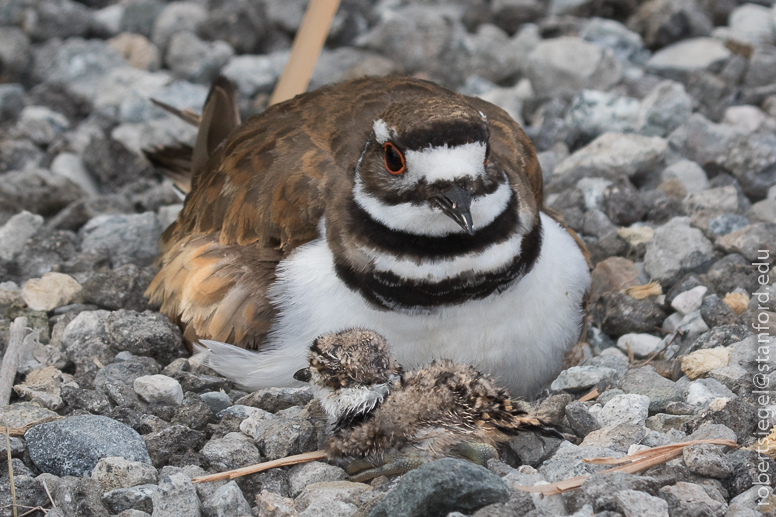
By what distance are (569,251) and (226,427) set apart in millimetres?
1837

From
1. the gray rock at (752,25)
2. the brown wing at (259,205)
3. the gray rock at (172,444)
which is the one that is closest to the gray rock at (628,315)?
the brown wing at (259,205)

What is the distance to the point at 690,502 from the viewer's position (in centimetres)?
291

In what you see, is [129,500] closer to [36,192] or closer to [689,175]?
[36,192]

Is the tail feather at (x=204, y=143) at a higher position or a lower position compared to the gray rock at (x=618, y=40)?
lower

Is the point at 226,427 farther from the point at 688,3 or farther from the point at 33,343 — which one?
the point at 688,3

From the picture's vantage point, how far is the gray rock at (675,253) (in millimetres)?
4820

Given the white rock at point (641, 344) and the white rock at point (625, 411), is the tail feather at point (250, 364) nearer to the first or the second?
the white rock at point (625, 411)

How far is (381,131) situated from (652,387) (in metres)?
1.56

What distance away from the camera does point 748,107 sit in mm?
6312

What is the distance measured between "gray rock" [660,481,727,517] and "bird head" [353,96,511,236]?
3.91 ft

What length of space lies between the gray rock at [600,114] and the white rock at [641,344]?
2.13 metres

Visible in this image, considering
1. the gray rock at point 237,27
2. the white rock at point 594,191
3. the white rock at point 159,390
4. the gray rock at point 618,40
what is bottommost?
the white rock at point 159,390

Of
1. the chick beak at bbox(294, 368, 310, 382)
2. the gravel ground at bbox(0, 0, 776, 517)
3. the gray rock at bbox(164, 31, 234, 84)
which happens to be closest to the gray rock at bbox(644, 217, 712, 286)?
the gravel ground at bbox(0, 0, 776, 517)

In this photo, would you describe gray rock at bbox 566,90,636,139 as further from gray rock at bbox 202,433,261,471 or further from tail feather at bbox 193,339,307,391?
gray rock at bbox 202,433,261,471
